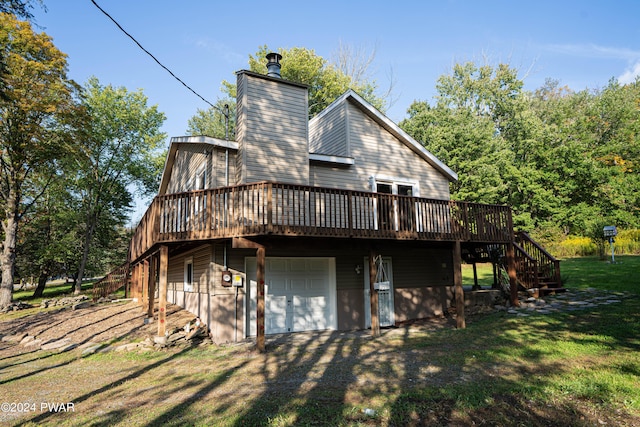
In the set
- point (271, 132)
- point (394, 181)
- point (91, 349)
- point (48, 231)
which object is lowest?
point (91, 349)

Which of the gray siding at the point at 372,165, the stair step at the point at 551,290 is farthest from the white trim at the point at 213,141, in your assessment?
the stair step at the point at 551,290

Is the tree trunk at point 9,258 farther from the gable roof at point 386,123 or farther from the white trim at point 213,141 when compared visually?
the gable roof at point 386,123

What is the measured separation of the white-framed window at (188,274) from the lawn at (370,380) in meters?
4.41

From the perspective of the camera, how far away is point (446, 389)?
5.78 meters

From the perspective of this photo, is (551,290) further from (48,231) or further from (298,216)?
(48,231)

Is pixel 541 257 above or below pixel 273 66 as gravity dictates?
below

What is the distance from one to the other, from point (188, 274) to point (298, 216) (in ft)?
21.2

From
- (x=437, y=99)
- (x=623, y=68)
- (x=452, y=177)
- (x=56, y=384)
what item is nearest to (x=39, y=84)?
(x=56, y=384)

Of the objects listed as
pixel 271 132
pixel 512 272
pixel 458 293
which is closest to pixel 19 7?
pixel 271 132

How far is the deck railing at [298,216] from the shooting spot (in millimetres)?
9031

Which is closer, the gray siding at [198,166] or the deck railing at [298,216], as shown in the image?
the deck railing at [298,216]

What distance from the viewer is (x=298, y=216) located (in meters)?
10.1

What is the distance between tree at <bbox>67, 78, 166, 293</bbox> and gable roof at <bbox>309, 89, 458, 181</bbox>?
21414mm

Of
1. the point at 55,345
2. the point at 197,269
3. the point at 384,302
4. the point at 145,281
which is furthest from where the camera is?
the point at 145,281
